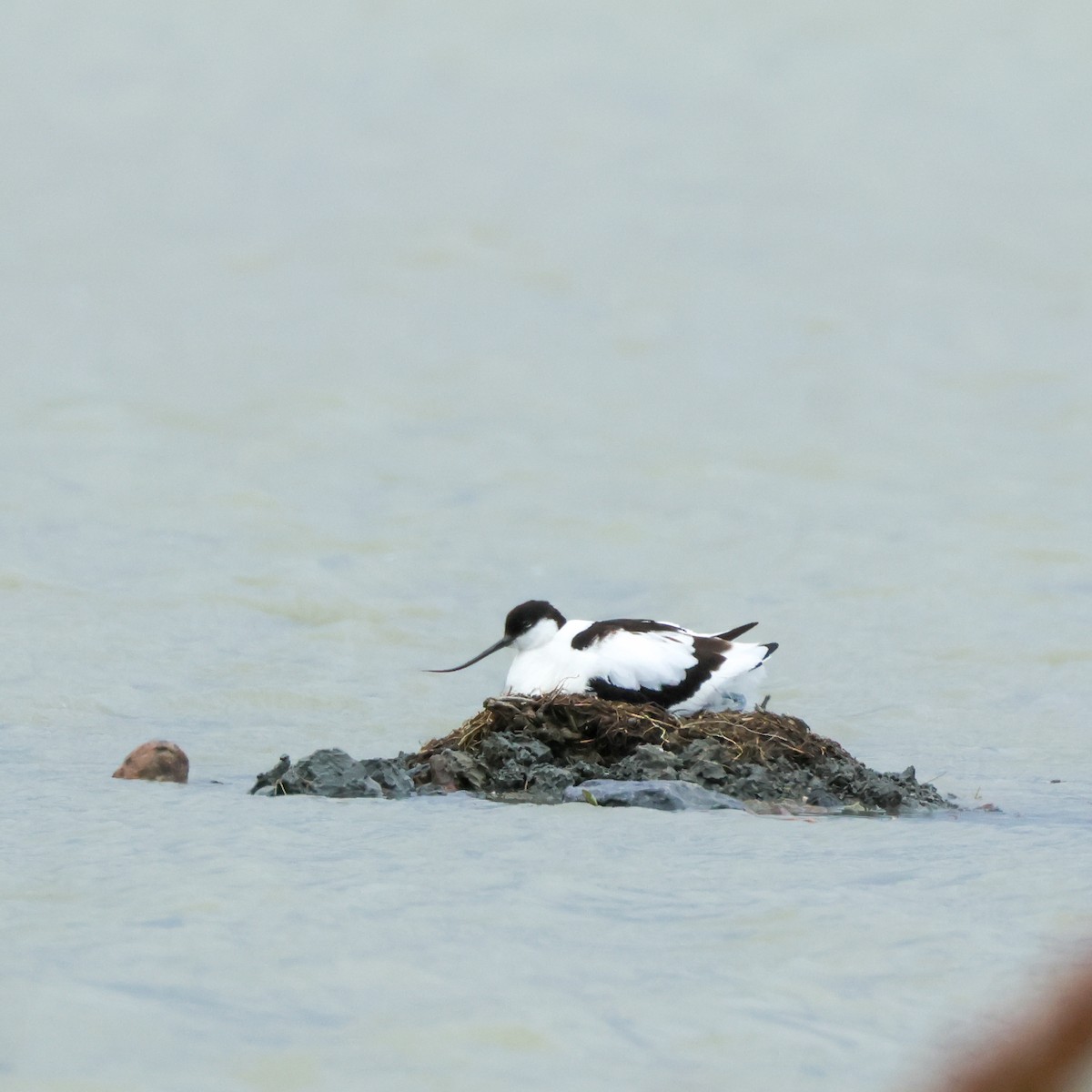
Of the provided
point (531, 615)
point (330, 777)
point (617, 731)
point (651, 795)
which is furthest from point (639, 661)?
point (330, 777)

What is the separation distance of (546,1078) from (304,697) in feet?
33.4

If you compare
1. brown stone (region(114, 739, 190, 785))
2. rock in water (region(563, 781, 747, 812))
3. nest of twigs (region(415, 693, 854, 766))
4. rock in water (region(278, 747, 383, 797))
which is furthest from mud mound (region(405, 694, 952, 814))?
brown stone (region(114, 739, 190, 785))

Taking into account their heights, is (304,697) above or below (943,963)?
above

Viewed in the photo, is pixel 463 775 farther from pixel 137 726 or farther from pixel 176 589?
pixel 176 589

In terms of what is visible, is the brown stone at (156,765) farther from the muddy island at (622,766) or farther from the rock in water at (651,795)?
the rock in water at (651,795)

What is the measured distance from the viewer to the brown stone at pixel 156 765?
7.77m

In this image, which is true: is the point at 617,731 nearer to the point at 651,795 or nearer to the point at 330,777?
the point at 651,795

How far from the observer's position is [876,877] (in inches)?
210

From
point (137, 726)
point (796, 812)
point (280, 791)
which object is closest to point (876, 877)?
point (796, 812)

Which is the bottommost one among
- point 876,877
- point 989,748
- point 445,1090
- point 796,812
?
point 445,1090

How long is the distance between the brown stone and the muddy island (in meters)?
0.68

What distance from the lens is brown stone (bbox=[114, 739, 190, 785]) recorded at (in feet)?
25.5

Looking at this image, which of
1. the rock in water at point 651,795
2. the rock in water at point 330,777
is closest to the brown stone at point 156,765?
the rock in water at point 330,777

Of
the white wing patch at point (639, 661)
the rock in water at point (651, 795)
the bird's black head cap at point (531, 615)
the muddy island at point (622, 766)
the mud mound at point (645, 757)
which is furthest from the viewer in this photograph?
the bird's black head cap at point (531, 615)
